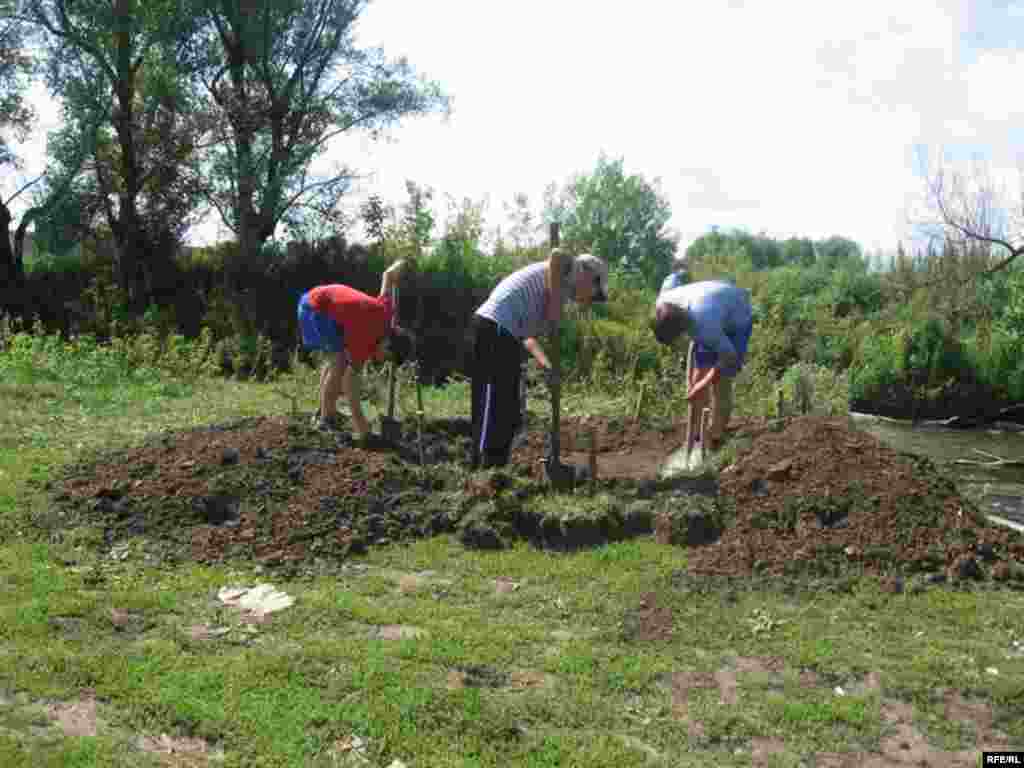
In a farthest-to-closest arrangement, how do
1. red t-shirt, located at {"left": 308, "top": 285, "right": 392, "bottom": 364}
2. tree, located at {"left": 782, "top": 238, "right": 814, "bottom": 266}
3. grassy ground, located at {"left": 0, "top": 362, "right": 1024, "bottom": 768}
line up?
1. tree, located at {"left": 782, "top": 238, "right": 814, "bottom": 266}
2. red t-shirt, located at {"left": 308, "top": 285, "right": 392, "bottom": 364}
3. grassy ground, located at {"left": 0, "top": 362, "right": 1024, "bottom": 768}

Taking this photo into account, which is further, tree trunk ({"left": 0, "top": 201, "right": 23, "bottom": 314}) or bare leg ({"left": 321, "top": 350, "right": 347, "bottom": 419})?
tree trunk ({"left": 0, "top": 201, "right": 23, "bottom": 314})

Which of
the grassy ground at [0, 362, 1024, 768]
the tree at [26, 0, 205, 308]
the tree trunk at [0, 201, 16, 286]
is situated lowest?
the grassy ground at [0, 362, 1024, 768]

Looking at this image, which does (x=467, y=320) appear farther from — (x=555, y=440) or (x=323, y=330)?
(x=555, y=440)

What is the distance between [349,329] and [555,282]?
1.65 metres

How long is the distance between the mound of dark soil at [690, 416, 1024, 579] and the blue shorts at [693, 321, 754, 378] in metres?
0.66

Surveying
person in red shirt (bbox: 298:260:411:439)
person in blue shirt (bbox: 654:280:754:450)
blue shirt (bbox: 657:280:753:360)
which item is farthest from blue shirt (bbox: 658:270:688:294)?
person in red shirt (bbox: 298:260:411:439)

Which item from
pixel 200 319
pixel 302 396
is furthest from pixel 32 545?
pixel 200 319

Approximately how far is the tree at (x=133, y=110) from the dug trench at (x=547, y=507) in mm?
14377

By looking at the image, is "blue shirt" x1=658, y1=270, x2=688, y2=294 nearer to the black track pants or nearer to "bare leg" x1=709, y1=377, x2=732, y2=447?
"bare leg" x1=709, y1=377, x2=732, y2=447

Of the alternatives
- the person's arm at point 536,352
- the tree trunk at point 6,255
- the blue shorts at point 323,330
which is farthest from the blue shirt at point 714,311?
the tree trunk at point 6,255

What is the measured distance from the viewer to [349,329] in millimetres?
7328

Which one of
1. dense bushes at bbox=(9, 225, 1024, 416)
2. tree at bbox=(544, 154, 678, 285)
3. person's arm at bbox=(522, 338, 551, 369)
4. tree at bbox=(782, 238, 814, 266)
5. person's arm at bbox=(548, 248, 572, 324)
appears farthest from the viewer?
tree at bbox=(782, 238, 814, 266)

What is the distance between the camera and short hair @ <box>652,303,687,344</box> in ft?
23.6

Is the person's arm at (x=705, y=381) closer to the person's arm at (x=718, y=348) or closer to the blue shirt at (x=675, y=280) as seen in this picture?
the person's arm at (x=718, y=348)
